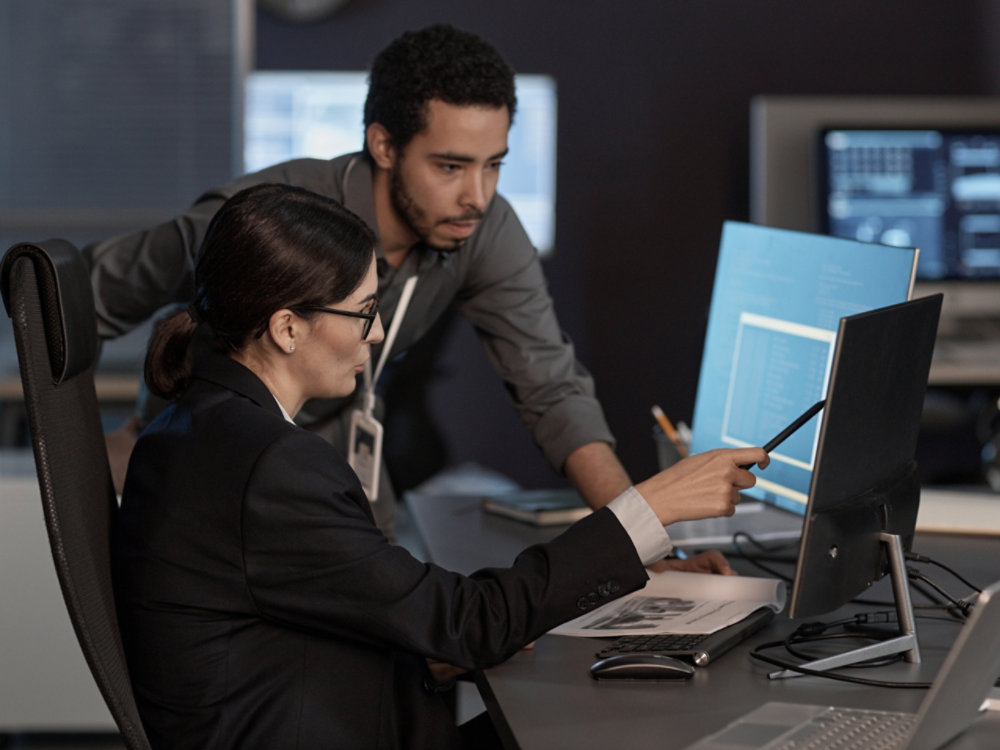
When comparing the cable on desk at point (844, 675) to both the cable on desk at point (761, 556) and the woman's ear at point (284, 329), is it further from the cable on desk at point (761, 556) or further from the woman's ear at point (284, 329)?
the woman's ear at point (284, 329)

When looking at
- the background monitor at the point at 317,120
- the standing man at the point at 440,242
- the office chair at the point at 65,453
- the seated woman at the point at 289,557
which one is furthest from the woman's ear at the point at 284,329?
the background monitor at the point at 317,120

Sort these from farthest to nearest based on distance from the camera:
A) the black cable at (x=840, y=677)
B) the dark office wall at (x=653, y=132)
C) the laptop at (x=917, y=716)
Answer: the dark office wall at (x=653, y=132)
the black cable at (x=840, y=677)
the laptop at (x=917, y=716)

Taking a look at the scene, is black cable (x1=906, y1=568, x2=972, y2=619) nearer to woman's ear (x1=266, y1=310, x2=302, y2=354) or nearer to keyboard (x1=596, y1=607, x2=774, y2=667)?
keyboard (x1=596, y1=607, x2=774, y2=667)

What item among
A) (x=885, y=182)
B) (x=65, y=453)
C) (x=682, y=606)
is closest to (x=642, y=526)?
(x=682, y=606)

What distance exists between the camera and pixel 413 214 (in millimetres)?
1819

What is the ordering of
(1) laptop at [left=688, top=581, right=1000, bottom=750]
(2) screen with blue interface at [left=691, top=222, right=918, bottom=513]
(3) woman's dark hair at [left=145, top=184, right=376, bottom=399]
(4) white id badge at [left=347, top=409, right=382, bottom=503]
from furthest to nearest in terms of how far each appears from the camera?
(4) white id badge at [left=347, top=409, right=382, bottom=503]
(2) screen with blue interface at [left=691, top=222, right=918, bottom=513]
(3) woman's dark hair at [left=145, top=184, right=376, bottom=399]
(1) laptop at [left=688, top=581, right=1000, bottom=750]

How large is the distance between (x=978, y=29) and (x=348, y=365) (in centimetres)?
345

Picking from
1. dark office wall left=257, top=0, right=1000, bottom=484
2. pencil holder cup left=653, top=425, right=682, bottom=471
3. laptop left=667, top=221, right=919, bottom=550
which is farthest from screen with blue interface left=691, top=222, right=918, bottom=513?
dark office wall left=257, top=0, right=1000, bottom=484

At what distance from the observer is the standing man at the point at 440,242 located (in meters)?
1.78

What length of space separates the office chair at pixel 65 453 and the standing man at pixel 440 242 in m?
0.57

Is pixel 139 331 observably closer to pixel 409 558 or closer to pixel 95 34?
pixel 95 34

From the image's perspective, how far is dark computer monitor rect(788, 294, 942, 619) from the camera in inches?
44.6

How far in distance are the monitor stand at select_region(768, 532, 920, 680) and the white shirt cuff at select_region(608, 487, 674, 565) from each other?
0.53 ft

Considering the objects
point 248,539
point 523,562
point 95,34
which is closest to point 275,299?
point 248,539
